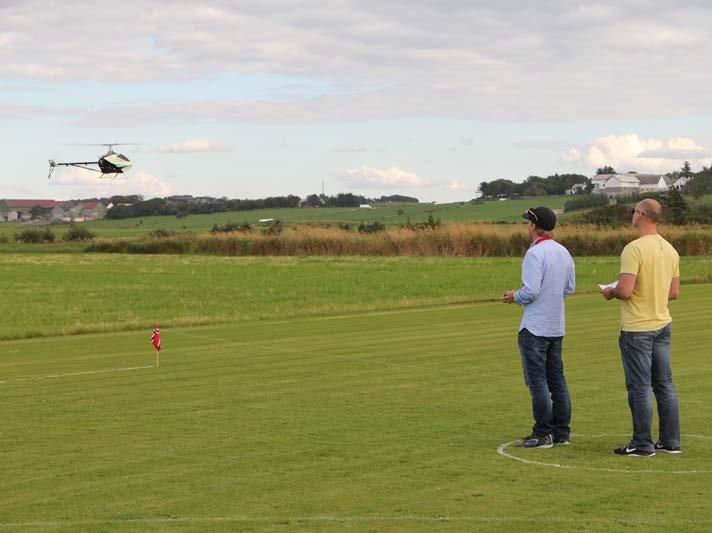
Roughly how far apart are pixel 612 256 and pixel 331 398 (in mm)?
59797

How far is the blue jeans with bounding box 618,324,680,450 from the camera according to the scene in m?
10.4

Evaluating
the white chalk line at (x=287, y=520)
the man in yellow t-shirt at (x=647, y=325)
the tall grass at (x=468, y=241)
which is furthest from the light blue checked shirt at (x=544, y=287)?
the tall grass at (x=468, y=241)

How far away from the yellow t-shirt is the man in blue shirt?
0.78 metres

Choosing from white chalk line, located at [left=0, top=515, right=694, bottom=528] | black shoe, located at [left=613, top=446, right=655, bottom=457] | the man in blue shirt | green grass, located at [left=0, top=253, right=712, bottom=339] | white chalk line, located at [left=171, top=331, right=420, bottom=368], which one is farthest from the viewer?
green grass, located at [left=0, top=253, right=712, bottom=339]

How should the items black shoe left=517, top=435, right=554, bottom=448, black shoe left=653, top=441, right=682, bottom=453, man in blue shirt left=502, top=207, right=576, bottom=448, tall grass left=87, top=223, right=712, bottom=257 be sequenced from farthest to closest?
tall grass left=87, top=223, right=712, bottom=257
man in blue shirt left=502, top=207, right=576, bottom=448
black shoe left=517, top=435, right=554, bottom=448
black shoe left=653, top=441, right=682, bottom=453

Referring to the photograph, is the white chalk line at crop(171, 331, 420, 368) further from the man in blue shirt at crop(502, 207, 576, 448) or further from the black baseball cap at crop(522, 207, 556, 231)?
the black baseball cap at crop(522, 207, 556, 231)

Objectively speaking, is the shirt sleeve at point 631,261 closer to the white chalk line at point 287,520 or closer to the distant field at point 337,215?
the white chalk line at point 287,520

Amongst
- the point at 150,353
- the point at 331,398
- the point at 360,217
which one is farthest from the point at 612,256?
the point at 360,217

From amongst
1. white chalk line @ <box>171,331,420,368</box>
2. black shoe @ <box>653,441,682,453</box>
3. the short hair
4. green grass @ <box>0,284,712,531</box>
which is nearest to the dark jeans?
green grass @ <box>0,284,712,531</box>

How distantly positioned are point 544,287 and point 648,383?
1.32 metres

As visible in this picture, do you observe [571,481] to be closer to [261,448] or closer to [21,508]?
[261,448]

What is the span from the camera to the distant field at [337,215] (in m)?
154

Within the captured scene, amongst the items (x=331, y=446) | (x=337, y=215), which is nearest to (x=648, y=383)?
(x=331, y=446)

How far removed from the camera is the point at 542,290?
36.1 feet
